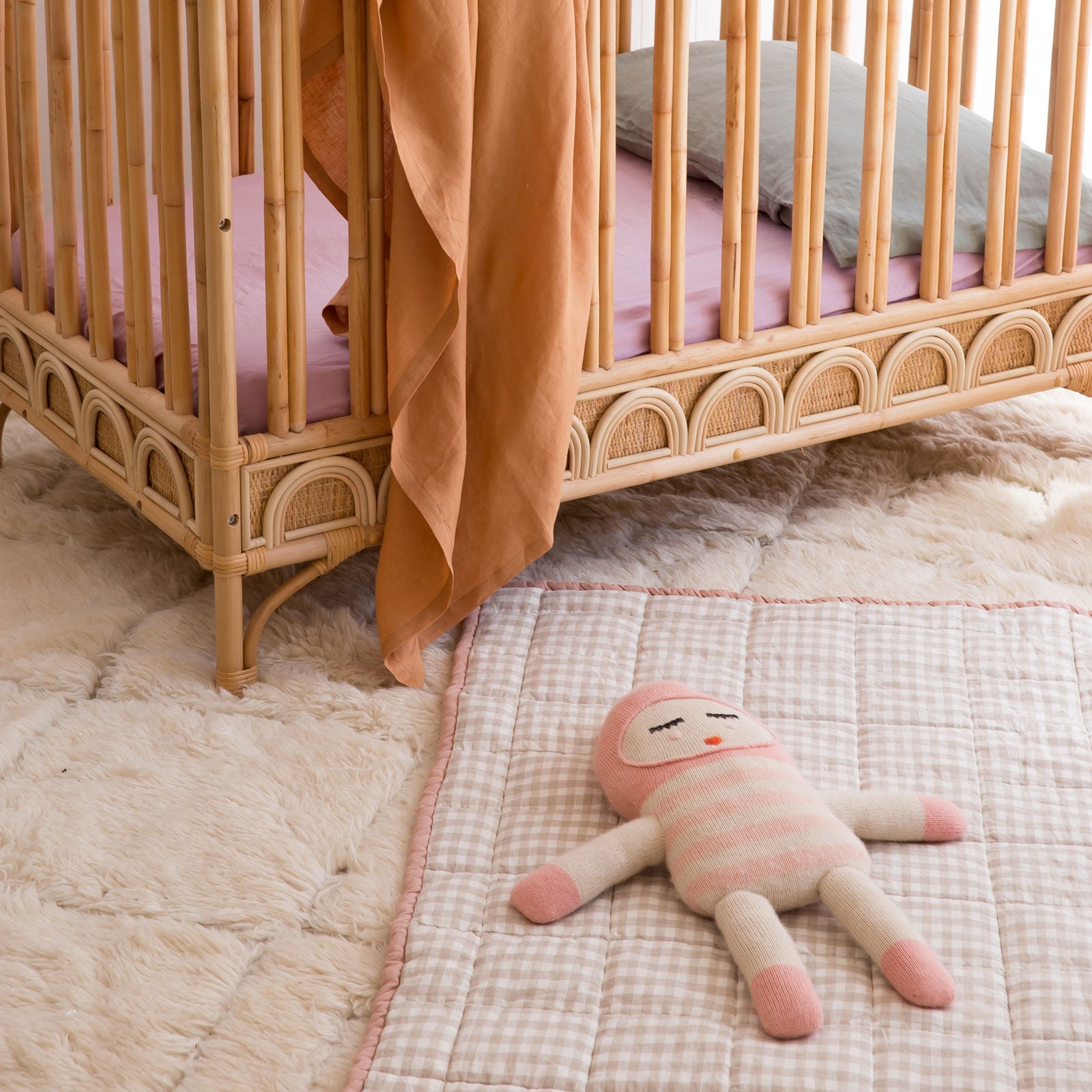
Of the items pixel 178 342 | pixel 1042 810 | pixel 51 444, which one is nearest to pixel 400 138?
pixel 178 342

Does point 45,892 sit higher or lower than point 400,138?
lower

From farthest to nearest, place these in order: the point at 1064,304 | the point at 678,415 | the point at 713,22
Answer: the point at 713,22 → the point at 1064,304 → the point at 678,415

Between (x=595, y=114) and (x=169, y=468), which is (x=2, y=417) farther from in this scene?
(x=595, y=114)

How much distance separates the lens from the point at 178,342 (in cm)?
152

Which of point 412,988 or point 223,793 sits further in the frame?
point 223,793

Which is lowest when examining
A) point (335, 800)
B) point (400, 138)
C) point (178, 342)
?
point (335, 800)

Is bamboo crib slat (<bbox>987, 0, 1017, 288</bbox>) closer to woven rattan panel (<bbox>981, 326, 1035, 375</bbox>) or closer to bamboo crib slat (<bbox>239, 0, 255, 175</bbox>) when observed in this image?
woven rattan panel (<bbox>981, 326, 1035, 375</bbox>)

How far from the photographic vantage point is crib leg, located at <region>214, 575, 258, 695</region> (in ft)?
5.14

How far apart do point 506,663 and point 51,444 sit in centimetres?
99

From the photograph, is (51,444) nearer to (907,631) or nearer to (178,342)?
(178,342)

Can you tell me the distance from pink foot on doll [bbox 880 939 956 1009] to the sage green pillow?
1.00 meters

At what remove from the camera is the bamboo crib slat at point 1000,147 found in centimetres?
186

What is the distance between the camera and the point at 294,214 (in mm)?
1448

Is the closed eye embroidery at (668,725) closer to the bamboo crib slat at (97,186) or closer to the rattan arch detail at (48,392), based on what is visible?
the bamboo crib slat at (97,186)
